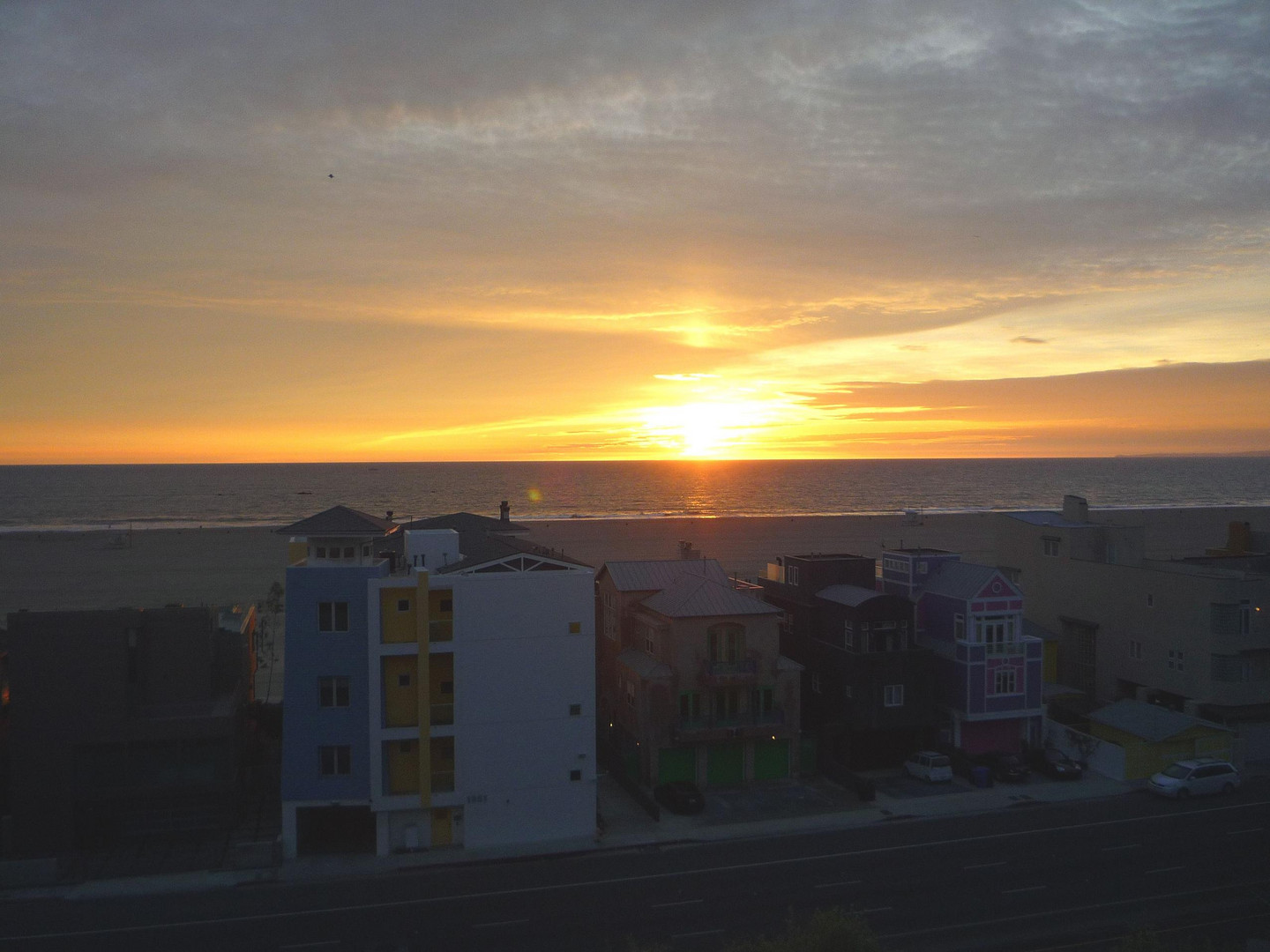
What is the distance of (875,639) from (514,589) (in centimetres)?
1574

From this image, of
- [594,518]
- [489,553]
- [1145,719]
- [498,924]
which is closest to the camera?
[498,924]

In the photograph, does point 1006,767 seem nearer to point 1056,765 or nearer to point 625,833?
point 1056,765

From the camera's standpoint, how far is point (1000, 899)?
975 inches

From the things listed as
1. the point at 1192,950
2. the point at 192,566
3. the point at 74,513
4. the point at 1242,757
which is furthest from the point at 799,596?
the point at 74,513

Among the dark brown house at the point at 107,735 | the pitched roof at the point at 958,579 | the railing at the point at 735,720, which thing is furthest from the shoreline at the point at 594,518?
the railing at the point at 735,720

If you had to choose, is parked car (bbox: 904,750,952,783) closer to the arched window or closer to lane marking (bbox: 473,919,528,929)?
the arched window

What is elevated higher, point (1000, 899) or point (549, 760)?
point (549, 760)

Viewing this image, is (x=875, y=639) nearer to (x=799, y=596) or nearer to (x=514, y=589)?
(x=799, y=596)

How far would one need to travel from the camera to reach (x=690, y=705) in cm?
3472

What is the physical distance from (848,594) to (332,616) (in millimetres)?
21116

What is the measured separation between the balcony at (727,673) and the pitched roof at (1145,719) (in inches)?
594

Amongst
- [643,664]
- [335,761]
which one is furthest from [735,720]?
[335,761]

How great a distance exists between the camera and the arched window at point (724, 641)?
115ft

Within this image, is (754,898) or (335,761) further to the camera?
(335,761)
